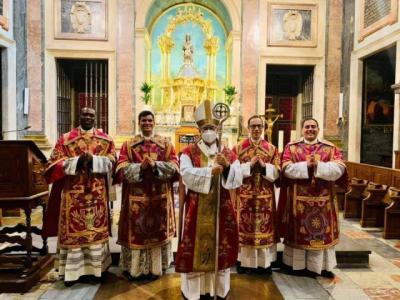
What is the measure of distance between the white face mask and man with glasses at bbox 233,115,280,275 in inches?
31.3

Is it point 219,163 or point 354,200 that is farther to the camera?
point 354,200

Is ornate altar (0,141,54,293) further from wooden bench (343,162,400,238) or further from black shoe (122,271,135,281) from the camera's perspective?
wooden bench (343,162,400,238)

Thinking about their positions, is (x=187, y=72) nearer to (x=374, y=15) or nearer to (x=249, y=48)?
(x=249, y=48)

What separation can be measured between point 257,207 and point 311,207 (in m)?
0.62

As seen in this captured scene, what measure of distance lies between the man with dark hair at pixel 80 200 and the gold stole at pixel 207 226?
3.82 ft

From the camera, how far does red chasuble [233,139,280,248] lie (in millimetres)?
3980

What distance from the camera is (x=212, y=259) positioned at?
3207 mm

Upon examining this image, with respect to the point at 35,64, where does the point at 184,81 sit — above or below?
below

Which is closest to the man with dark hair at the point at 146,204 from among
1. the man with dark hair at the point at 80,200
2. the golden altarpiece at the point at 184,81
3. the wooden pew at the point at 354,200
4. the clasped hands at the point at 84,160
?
the man with dark hair at the point at 80,200

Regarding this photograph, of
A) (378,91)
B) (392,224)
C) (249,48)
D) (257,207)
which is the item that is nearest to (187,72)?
(249,48)

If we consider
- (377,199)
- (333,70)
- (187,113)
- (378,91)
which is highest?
(333,70)

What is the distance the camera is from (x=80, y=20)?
35.2ft

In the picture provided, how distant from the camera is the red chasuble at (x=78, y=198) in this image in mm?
3639

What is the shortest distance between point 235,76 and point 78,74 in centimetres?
578
